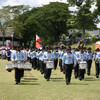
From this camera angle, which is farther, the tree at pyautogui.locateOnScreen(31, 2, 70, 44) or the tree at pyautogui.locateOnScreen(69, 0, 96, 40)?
the tree at pyautogui.locateOnScreen(31, 2, 70, 44)

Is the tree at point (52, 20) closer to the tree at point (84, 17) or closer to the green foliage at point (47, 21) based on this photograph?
the green foliage at point (47, 21)

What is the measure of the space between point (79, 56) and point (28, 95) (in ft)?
21.1

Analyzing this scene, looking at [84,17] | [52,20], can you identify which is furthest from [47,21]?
[84,17]

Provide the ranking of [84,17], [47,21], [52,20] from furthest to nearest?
[47,21]
[52,20]
[84,17]

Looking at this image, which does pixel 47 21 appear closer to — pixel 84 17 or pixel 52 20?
pixel 52 20

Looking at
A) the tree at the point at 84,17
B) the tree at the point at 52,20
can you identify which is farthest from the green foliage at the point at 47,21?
the tree at the point at 84,17

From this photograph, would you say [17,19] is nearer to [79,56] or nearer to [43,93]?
[79,56]

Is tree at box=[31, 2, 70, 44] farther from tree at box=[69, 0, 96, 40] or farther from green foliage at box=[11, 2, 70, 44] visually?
tree at box=[69, 0, 96, 40]

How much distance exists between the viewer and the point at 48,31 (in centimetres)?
7331

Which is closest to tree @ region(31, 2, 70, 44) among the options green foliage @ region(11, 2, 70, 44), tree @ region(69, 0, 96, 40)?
green foliage @ region(11, 2, 70, 44)

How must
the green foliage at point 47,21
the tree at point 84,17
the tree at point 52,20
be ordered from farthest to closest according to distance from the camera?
1. the green foliage at point 47,21
2. the tree at point 52,20
3. the tree at point 84,17

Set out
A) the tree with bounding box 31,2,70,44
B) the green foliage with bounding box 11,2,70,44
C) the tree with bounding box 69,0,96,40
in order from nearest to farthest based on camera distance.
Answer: the tree with bounding box 69,0,96,40 < the tree with bounding box 31,2,70,44 < the green foliage with bounding box 11,2,70,44

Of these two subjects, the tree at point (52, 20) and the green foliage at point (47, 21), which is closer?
the tree at point (52, 20)

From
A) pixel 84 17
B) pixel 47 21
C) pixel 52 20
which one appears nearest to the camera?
pixel 84 17
